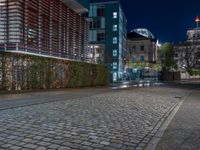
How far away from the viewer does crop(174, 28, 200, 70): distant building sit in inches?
3002

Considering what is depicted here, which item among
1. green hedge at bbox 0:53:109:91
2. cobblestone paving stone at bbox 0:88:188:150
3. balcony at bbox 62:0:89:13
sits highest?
balcony at bbox 62:0:89:13

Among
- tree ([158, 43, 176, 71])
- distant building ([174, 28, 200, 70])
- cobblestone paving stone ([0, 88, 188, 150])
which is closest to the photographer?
cobblestone paving stone ([0, 88, 188, 150])

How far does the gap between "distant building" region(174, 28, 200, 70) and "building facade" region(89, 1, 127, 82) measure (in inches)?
1054

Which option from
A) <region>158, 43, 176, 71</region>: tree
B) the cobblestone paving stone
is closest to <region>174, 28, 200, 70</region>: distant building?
<region>158, 43, 176, 71</region>: tree

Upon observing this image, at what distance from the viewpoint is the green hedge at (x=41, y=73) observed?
14.9 m

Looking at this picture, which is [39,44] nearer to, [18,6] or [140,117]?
[18,6]

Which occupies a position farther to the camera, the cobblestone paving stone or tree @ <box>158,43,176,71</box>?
tree @ <box>158,43,176,71</box>

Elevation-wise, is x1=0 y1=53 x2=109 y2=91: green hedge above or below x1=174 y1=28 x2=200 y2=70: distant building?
below

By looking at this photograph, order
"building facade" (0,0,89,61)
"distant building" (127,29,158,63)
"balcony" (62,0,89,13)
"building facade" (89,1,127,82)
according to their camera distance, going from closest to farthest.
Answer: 1. "building facade" (0,0,89,61)
2. "balcony" (62,0,89,13)
3. "building facade" (89,1,127,82)
4. "distant building" (127,29,158,63)

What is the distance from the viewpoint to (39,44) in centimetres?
2072

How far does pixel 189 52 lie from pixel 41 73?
224 ft

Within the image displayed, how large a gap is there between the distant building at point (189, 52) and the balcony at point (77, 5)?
5195 centimetres

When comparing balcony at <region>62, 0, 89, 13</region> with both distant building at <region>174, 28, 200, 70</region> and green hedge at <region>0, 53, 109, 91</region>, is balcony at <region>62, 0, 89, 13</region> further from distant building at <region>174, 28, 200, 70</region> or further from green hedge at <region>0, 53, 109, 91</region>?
distant building at <region>174, 28, 200, 70</region>

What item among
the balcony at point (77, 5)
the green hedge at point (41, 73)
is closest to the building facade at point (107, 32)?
the balcony at point (77, 5)
